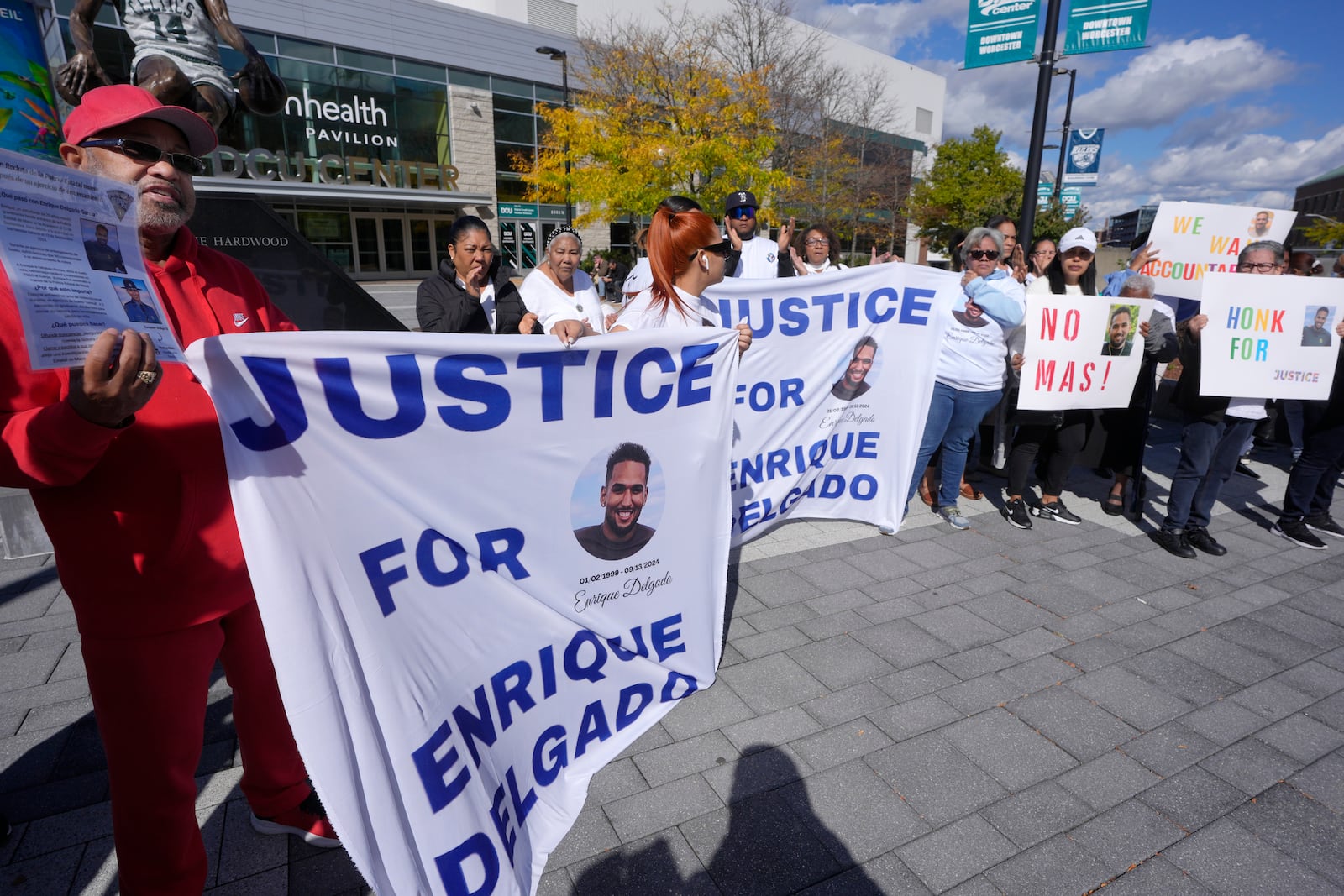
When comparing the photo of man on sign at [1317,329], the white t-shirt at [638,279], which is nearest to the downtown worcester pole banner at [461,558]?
the white t-shirt at [638,279]

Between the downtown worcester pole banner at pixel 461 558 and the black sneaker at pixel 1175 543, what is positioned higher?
the downtown worcester pole banner at pixel 461 558

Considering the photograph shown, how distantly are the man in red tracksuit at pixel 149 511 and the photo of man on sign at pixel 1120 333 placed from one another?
16.3 feet

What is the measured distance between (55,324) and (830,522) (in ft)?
14.6

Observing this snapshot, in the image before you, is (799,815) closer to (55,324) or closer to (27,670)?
(55,324)

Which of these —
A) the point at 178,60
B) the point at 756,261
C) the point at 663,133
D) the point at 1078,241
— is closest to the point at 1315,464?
the point at 1078,241

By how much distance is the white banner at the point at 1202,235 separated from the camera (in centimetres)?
570

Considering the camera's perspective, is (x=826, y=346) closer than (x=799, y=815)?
No

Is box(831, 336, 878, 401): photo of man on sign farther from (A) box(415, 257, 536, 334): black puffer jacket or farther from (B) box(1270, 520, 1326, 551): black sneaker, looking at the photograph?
(B) box(1270, 520, 1326, 551): black sneaker

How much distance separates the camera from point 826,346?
4223 millimetres

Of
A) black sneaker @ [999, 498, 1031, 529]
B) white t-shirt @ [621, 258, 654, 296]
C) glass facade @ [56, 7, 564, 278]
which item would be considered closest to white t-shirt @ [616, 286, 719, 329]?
white t-shirt @ [621, 258, 654, 296]

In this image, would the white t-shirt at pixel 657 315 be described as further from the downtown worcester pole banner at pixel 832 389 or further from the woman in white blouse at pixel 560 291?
the woman in white blouse at pixel 560 291

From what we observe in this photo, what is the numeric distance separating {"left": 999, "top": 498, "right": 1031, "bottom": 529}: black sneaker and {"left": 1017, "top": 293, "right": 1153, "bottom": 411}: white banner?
713 mm

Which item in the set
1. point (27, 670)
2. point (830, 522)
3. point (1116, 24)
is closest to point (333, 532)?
point (27, 670)

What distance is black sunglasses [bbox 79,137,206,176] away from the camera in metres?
1.49
